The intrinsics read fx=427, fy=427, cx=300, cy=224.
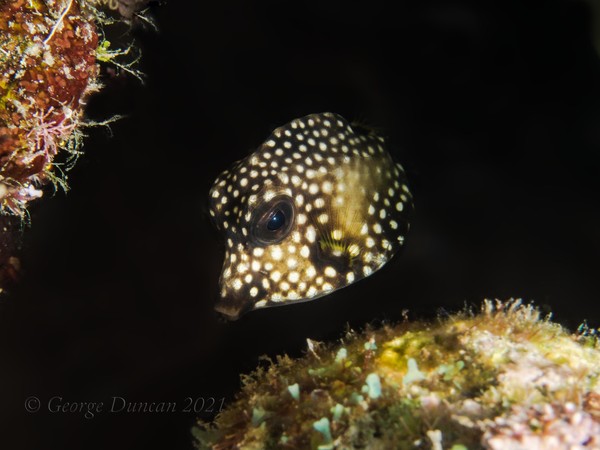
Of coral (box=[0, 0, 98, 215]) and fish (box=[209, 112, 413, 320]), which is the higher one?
coral (box=[0, 0, 98, 215])

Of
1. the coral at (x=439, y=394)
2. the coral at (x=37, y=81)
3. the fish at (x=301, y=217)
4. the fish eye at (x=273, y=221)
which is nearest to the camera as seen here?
the coral at (x=439, y=394)

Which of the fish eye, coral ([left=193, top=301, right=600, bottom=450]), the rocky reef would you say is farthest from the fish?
the rocky reef

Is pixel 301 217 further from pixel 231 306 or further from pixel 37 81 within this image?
pixel 37 81

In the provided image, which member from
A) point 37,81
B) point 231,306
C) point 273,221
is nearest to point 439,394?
point 273,221

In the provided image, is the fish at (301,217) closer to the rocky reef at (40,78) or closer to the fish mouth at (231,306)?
the fish mouth at (231,306)

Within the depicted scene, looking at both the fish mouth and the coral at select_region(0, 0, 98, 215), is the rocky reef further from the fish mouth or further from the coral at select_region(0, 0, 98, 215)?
the fish mouth

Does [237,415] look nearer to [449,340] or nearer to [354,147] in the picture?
[449,340]

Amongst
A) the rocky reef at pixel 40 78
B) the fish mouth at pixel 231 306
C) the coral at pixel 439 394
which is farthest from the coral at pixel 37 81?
the coral at pixel 439 394
